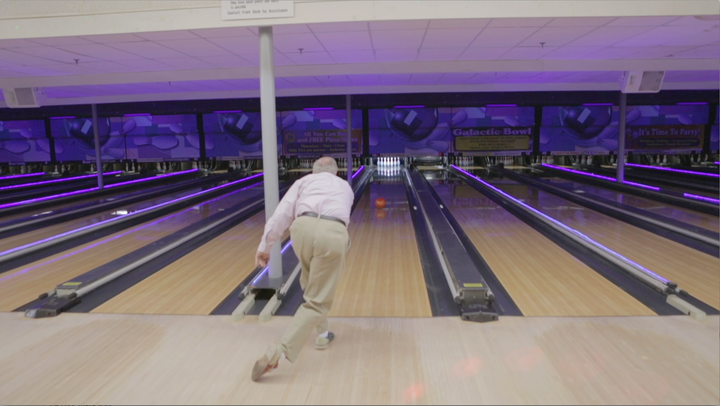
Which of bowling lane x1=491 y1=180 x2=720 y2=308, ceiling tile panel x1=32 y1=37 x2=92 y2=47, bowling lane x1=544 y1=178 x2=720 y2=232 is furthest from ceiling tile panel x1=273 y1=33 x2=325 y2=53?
bowling lane x1=544 y1=178 x2=720 y2=232

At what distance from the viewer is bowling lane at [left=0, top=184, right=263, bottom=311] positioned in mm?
3529

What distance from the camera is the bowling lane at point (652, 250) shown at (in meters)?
3.35

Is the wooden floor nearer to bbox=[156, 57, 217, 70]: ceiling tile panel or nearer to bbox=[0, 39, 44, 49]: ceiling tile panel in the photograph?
bbox=[0, 39, 44, 49]: ceiling tile panel

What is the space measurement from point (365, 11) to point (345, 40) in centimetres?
113

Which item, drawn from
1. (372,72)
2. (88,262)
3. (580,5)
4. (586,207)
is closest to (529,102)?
(586,207)

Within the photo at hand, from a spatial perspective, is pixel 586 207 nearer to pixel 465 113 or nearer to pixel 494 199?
pixel 494 199

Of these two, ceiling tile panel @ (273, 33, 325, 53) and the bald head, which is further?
ceiling tile panel @ (273, 33, 325, 53)

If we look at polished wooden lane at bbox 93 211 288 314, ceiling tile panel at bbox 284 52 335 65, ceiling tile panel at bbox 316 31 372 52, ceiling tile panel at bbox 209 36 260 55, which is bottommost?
polished wooden lane at bbox 93 211 288 314

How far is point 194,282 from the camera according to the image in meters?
3.66

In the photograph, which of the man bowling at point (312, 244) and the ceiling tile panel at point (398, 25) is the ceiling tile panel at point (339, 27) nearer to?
the ceiling tile panel at point (398, 25)

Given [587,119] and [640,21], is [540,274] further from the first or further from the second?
[587,119]

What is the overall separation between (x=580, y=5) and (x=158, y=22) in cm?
313

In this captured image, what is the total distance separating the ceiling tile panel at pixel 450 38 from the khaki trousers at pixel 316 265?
259 cm

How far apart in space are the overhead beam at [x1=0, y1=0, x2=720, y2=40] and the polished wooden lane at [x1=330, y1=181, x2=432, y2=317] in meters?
1.99
